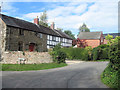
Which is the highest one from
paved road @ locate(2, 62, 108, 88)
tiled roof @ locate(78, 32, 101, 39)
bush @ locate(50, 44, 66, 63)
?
tiled roof @ locate(78, 32, 101, 39)

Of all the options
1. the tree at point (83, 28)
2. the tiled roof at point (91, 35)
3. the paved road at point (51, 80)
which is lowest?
the paved road at point (51, 80)

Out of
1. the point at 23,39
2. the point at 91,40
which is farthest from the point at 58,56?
the point at 91,40

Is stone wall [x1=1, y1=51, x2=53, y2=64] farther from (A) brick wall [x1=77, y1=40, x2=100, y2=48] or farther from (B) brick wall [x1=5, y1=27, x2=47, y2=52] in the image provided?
(A) brick wall [x1=77, y1=40, x2=100, y2=48]

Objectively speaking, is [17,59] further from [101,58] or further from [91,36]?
[91,36]

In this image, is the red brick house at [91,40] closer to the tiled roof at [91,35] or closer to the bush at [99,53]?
the tiled roof at [91,35]

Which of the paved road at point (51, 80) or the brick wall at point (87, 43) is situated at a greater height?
the brick wall at point (87, 43)

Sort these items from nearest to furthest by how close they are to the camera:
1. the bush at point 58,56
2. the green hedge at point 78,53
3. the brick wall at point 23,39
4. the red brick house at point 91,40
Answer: the bush at point 58,56, the brick wall at point 23,39, the green hedge at point 78,53, the red brick house at point 91,40

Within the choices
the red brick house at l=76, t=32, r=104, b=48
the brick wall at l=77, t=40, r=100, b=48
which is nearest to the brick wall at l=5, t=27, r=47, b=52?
the brick wall at l=77, t=40, r=100, b=48

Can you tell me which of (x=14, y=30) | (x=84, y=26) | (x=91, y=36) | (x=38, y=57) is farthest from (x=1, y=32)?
(x=84, y=26)

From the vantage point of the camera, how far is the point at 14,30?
71.2 feet

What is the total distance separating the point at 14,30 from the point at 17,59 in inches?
268

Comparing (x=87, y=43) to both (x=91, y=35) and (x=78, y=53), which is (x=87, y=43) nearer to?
(x=91, y=35)

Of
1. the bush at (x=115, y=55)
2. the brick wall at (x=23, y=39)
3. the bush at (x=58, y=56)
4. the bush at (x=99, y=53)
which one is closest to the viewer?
the bush at (x=115, y=55)

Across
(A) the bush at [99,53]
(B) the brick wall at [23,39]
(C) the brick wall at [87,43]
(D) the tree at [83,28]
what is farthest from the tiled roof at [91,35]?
(D) the tree at [83,28]
